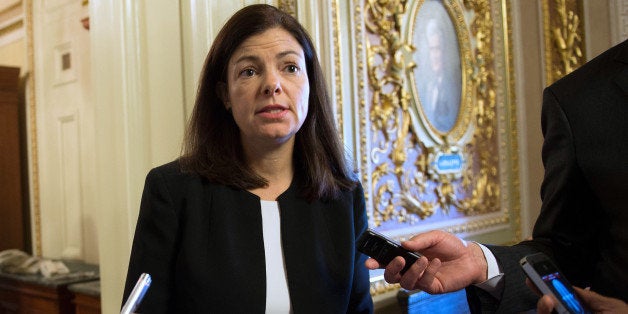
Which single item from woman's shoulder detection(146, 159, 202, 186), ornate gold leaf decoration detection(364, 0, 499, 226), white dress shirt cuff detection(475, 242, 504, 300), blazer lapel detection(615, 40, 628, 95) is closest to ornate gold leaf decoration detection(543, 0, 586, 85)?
ornate gold leaf decoration detection(364, 0, 499, 226)

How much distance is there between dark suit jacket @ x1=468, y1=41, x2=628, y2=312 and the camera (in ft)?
3.41

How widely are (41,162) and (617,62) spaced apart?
3.41 m

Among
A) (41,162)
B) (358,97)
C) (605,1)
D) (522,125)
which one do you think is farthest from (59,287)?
(605,1)

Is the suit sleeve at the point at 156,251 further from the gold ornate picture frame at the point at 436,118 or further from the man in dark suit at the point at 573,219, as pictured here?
the gold ornate picture frame at the point at 436,118

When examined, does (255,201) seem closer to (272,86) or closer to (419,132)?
(272,86)

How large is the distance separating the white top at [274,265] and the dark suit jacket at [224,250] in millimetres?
13

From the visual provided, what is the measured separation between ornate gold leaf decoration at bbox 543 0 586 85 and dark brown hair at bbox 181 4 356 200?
1931 mm

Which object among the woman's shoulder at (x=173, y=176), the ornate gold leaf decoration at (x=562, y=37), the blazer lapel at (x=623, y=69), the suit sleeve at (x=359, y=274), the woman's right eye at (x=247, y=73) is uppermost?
the ornate gold leaf decoration at (x=562, y=37)

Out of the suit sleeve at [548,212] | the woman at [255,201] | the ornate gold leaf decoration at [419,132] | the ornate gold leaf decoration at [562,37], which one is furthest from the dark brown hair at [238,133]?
the ornate gold leaf decoration at [562,37]

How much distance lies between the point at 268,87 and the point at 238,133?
0.17m

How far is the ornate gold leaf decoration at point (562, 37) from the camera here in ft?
9.53

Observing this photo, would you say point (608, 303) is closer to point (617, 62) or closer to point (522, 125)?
point (617, 62)

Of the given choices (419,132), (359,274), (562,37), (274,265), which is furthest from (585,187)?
(562,37)

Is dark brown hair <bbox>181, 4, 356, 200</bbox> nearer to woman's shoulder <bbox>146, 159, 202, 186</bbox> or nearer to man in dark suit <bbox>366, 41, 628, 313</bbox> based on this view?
woman's shoulder <bbox>146, 159, 202, 186</bbox>
